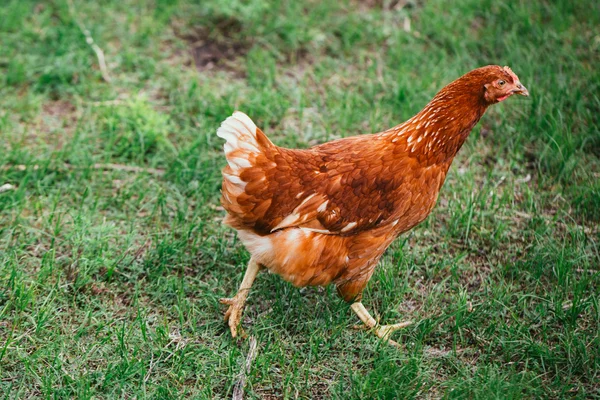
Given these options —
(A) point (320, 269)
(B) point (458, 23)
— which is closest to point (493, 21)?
Answer: (B) point (458, 23)

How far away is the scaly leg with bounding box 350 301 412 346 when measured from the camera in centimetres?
368

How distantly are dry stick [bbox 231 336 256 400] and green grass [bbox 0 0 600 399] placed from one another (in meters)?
0.05

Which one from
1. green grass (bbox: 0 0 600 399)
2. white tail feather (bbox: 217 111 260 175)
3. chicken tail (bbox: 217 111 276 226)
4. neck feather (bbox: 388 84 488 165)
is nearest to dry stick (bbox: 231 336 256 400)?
green grass (bbox: 0 0 600 399)

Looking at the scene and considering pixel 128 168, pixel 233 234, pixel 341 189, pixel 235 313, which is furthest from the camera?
pixel 128 168

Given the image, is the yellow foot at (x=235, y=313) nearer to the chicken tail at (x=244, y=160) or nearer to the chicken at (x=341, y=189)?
the chicken at (x=341, y=189)

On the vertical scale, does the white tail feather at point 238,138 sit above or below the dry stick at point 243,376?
above

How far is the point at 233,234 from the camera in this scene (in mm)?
4316

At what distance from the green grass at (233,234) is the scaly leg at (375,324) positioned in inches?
2.6

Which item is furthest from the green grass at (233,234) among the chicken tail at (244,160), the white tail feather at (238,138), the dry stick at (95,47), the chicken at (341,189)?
the white tail feather at (238,138)

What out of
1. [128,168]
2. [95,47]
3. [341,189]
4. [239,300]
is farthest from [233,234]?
[95,47]

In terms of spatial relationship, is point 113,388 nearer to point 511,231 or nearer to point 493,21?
point 511,231

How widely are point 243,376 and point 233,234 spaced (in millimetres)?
1153

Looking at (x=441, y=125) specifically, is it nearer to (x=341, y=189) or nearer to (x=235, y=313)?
(x=341, y=189)

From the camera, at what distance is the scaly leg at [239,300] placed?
3.66m
